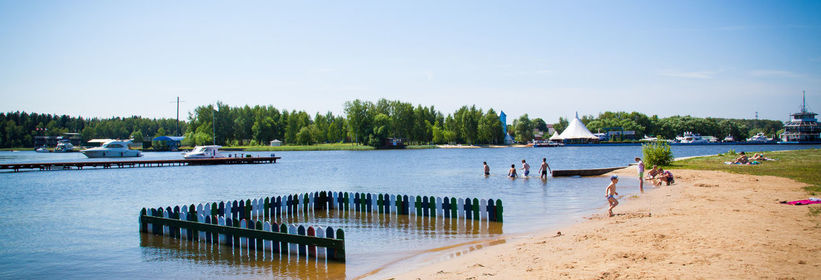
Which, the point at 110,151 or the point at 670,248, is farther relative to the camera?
the point at 110,151

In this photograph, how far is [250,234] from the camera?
45.9 ft

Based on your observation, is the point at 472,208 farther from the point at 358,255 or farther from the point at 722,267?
the point at 722,267

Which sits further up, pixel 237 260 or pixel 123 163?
pixel 123 163

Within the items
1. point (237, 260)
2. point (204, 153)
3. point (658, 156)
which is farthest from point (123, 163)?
point (658, 156)

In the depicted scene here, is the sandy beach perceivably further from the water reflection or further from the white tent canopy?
the white tent canopy

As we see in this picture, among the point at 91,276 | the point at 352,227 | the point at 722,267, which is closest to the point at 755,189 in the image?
the point at 722,267

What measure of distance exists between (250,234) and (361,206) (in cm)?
860

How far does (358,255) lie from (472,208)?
607 cm

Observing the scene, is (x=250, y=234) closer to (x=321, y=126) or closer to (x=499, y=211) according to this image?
(x=499, y=211)

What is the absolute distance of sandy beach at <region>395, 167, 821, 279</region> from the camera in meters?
9.25

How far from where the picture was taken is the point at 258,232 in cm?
1378

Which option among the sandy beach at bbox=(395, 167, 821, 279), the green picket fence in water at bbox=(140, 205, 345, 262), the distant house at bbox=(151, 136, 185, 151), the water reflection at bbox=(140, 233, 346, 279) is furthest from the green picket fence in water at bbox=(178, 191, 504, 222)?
the distant house at bbox=(151, 136, 185, 151)

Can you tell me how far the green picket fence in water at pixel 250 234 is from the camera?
12.9 metres

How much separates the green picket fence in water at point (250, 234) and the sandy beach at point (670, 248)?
2.40 m
